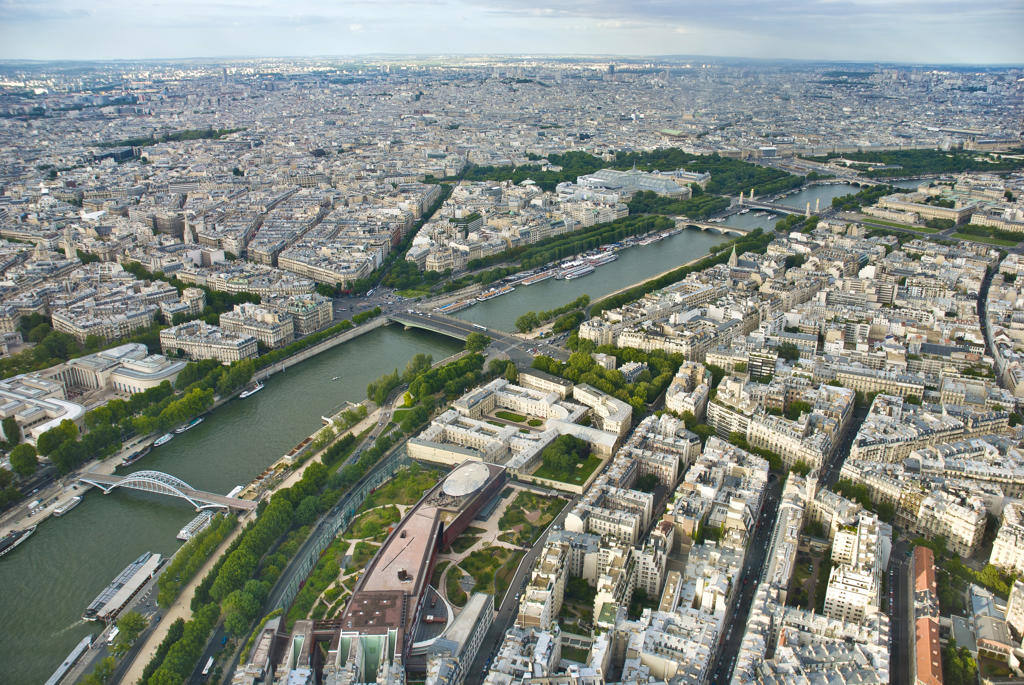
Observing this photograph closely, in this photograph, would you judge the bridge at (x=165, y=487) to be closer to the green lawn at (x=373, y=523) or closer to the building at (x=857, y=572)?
the green lawn at (x=373, y=523)

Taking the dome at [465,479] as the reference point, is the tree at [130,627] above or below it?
below

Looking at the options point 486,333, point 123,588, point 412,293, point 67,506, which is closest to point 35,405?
point 67,506

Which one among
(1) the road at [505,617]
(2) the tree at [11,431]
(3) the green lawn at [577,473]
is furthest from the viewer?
(2) the tree at [11,431]

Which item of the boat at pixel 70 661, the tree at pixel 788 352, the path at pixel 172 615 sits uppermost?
the tree at pixel 788 352

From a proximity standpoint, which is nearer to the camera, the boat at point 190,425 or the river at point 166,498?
the river at point 166,498

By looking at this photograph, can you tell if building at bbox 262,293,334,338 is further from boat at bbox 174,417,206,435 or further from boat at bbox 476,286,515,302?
boat at bbox 174,417,206,435

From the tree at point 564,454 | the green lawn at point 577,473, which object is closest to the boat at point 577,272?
the tree at point 564,454

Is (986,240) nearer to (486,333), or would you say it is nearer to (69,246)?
(486,333)

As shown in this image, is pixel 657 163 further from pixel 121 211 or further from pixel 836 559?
pixel 836 559
